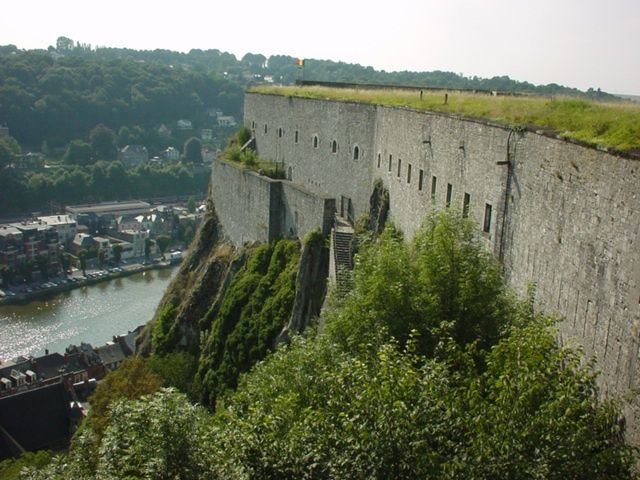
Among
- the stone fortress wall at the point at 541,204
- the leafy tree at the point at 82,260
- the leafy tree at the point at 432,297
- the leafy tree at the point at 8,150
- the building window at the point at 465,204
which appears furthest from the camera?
the leafy tree at the point at 8,150

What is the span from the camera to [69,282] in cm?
→ 7912

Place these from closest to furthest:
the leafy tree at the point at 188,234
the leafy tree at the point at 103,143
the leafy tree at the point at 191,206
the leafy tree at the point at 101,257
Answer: the leafy tree at the point at 101,257
the leafy tree at the point at 188,234
the leafy tree at the point at 191,206
the leafy tree at the point at 103,143

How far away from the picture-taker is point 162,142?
142000 mm

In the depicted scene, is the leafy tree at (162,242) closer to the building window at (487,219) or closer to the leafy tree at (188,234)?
the leafy tree at (188,234)

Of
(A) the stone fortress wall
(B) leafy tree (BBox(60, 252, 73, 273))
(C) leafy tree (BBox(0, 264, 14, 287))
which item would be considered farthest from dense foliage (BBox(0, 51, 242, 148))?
(A) the stone fortress wall

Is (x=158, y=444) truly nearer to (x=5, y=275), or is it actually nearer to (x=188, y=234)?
(x=5, y=275)

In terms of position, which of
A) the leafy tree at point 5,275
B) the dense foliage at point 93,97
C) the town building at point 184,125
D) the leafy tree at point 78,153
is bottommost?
the leafy tree at point 5,275

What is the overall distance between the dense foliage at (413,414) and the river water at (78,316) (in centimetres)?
5171

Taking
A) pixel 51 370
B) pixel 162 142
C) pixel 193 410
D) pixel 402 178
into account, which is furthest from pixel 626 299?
pixel 162 142

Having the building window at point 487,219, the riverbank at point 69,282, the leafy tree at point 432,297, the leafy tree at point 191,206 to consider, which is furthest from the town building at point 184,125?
the leafy tree at point 432,297

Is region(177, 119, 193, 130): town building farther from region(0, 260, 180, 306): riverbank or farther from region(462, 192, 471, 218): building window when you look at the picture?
region(462, 192, 471, 218): building window

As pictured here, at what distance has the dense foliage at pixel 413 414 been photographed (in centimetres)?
834

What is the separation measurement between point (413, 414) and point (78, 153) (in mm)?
121418

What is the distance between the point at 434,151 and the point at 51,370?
39773mm
